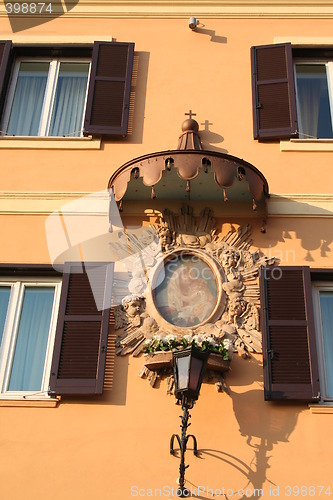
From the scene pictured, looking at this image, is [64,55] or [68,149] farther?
[64,55]

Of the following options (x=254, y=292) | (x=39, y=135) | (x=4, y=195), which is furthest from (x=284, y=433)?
(x=39, y=135)

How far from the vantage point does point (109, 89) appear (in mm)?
9570

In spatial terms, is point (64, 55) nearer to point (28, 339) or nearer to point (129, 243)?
point (129, 243)

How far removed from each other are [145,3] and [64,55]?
48.8 inches

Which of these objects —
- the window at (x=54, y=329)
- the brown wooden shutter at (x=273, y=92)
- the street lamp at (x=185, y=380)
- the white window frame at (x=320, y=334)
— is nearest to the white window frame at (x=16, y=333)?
the window at (x=54, y=329)

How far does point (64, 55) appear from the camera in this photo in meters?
Result: 10.1

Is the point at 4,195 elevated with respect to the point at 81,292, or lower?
elevated

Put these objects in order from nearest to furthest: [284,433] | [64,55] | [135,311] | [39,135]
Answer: [284,433]
[135,311]
[39,135]
[64,55]

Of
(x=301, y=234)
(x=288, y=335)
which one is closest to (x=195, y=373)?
(x=288, y=335)

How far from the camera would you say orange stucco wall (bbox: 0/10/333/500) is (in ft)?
23.0

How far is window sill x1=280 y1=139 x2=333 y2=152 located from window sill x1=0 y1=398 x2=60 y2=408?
3.77 meters

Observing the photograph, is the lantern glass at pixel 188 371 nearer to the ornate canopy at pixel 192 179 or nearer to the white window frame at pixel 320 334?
the white window frame at pixel 320 334

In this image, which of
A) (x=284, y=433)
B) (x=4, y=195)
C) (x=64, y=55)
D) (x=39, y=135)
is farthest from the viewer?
(x=64, y=55)

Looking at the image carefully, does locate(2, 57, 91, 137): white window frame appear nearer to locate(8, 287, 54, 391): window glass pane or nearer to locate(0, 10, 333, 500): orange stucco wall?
locate(0, 10, 333, 500): orange stucco wall
